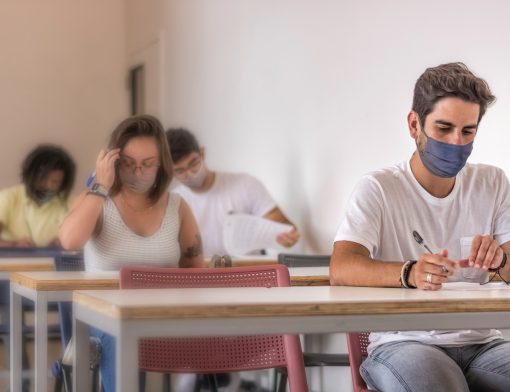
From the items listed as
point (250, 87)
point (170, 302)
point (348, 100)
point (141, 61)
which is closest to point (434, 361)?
point (170, 302)

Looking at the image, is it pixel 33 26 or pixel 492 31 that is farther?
pixel 33 26

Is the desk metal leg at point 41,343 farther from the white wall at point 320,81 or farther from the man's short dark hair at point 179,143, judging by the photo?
the man's short dark hair at point 179,143

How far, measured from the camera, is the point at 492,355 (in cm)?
226

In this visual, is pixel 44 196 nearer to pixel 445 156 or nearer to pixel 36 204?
pixel 36 204

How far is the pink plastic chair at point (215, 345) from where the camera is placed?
238 centimetres

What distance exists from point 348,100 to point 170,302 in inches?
119

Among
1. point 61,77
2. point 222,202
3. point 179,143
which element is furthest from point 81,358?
point 61,77

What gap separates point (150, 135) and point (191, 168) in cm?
161

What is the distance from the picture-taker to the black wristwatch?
335 cm

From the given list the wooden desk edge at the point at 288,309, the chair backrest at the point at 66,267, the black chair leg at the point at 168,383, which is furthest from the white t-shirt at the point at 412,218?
the black chair leg at the point at 168,383

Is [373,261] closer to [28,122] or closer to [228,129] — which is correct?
[228,129]

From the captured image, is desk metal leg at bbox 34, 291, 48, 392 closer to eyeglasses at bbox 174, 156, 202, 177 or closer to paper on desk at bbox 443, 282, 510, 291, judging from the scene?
paper on desk at bbox 443, 282, 510, 291

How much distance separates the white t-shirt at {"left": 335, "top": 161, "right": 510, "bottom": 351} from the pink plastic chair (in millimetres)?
210

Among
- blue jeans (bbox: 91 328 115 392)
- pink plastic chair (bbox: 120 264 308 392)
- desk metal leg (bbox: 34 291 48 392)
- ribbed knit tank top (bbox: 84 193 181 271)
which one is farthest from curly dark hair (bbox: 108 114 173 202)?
pink plastic chair (bbox: 120 264 308 392)
